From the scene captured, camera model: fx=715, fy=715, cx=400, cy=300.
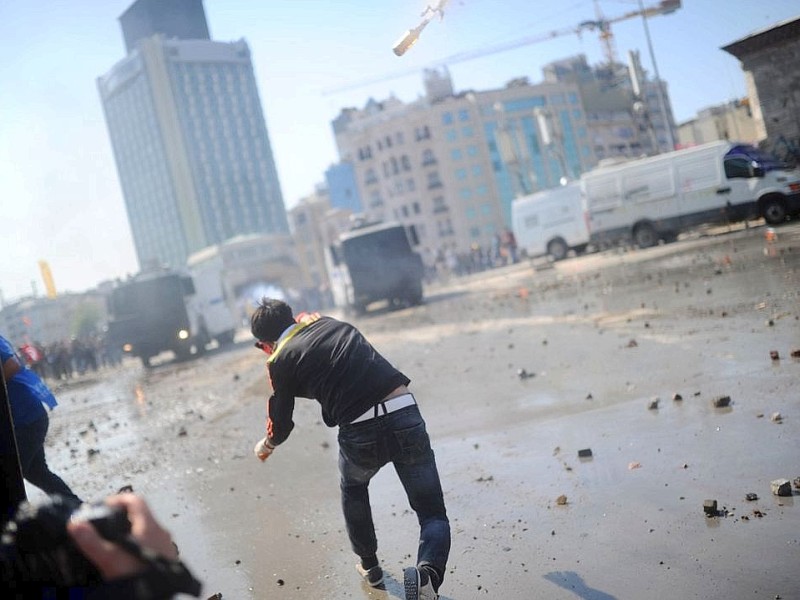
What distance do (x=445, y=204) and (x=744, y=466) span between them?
99054 mm

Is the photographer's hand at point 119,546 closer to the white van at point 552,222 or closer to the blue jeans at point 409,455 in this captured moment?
the blue jeans at point 409,455

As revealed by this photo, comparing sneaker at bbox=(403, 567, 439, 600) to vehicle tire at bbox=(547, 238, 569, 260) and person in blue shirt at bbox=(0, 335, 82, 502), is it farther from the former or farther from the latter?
vehicle tire at bbox=(547, 238, 569, 260)

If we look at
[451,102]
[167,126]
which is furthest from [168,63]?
[451,102]

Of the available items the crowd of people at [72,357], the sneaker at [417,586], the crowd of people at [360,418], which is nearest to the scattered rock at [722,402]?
the crowd of people at [360,418]

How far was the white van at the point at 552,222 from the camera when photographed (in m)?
27.1

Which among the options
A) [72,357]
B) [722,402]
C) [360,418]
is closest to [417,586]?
[360,418]

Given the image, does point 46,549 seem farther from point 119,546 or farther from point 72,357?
point 72,357

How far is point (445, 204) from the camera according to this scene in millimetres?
102125

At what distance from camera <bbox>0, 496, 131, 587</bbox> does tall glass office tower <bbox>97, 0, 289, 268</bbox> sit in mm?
154778

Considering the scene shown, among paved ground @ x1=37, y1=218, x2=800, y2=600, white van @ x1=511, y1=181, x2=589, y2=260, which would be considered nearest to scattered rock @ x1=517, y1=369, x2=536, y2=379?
paved ground @ x1=37, y1=218, x2=800, y2=600

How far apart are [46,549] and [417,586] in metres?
1.92

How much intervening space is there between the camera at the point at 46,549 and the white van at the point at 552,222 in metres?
25.5

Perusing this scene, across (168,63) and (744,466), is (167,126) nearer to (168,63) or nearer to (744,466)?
(168,63)

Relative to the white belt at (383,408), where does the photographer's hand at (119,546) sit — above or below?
above
